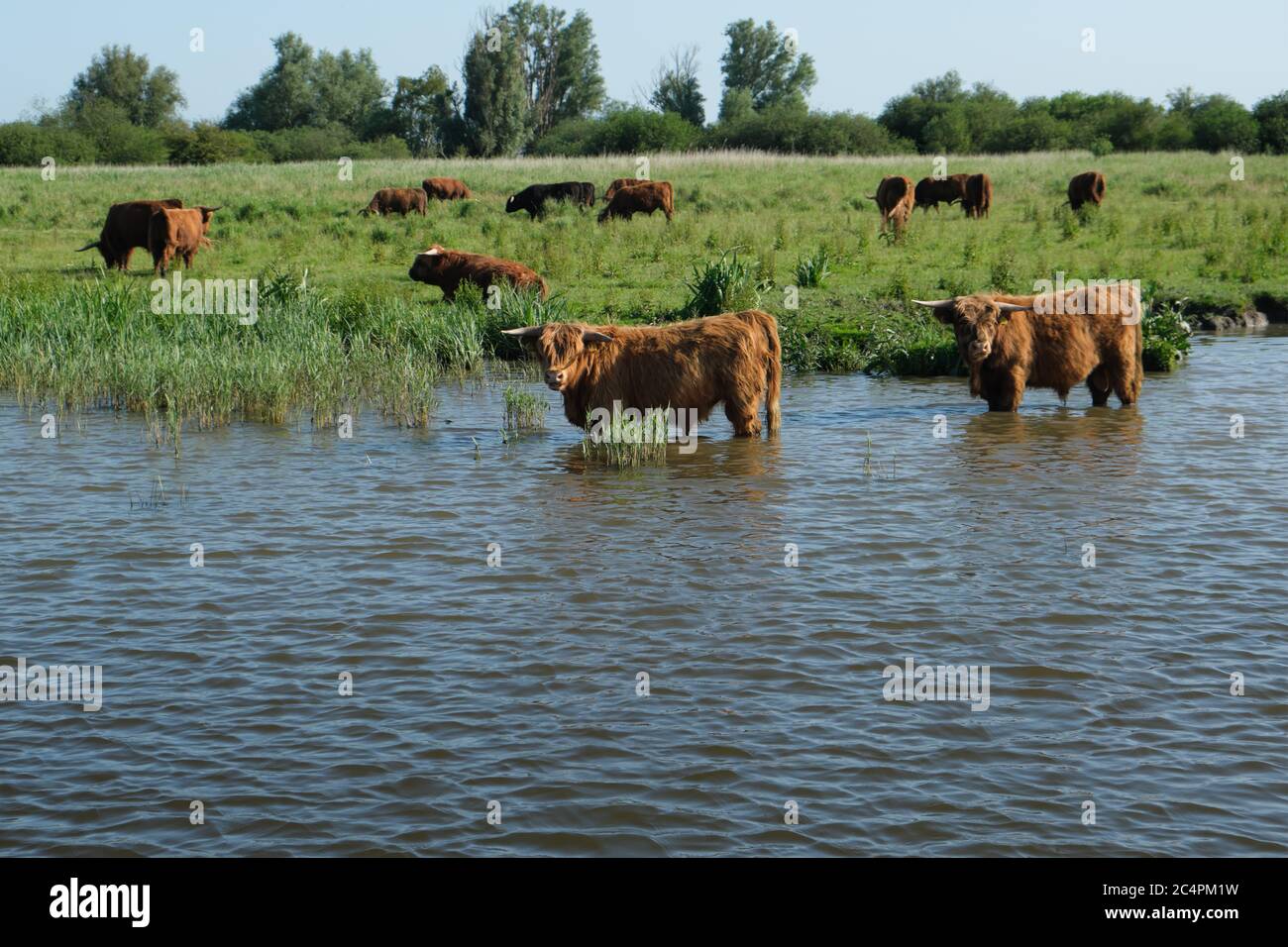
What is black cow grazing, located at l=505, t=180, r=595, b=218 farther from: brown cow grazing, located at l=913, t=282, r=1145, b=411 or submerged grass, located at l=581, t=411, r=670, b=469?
submerged grass, located at l=581, t=411, r=670, b=469

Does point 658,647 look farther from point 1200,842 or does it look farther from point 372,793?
point 1200,842

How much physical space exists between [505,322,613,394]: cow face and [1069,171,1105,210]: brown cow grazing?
17637 millimetres

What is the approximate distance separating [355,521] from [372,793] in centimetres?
376

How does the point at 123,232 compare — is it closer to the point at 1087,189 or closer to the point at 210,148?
the point at 1087,189

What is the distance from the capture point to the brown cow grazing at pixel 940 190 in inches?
1095

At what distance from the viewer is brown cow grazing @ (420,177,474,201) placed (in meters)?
30.8

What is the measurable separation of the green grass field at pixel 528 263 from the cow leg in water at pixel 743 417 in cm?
260

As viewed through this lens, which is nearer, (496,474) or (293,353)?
(496,474)

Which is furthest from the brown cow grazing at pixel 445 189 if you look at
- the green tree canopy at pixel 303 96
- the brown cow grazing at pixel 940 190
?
the green tree canopy at pixel 303 96

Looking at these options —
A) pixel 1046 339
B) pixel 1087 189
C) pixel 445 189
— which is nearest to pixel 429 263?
pixel 1046 339

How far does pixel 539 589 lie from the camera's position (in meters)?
6.82

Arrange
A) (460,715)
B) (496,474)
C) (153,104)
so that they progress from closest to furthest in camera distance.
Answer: (460,715), (496,474), (153,104)
